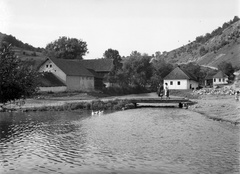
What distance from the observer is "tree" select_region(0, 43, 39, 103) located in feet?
75.4

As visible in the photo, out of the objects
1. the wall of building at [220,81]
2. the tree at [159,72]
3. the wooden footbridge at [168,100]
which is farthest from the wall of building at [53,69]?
the wall of building at [220,81]

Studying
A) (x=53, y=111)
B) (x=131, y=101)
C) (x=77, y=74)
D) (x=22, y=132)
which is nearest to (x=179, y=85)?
(x=77, y=74)

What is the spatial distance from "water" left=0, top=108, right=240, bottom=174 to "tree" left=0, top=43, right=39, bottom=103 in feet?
10.5

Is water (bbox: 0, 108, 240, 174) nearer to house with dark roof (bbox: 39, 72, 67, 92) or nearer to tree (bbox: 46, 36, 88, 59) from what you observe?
house with dark roof (bbox: 39, 72, 67, 92)

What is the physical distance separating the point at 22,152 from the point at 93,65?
77.8 m

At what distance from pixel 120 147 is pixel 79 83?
5787 cm

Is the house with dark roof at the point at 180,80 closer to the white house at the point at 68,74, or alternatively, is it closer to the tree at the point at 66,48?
the white house at the point at 68,74

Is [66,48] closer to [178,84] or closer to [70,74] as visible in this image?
[70,74]

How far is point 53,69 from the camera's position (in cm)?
7388

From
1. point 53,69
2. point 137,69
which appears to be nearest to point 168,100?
point 53,69

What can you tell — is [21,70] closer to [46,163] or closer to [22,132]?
[22,132]

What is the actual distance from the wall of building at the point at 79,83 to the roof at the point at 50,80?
288cm

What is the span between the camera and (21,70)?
24.4m

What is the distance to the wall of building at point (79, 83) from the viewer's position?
73.8 metres
